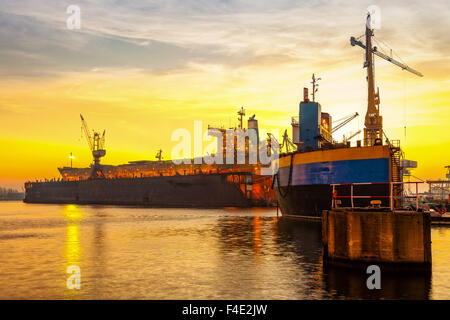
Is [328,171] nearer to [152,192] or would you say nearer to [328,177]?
[328,177]

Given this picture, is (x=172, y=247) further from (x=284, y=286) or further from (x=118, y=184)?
(x=118, y=184)

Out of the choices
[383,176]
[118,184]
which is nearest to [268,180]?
[118,184]

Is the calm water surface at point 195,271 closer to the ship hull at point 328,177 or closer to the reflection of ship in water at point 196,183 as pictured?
the ship hull at point 328,177

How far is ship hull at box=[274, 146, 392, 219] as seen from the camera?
4175 cm

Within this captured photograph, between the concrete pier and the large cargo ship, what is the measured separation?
11.1 metres

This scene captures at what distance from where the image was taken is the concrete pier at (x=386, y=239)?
67.1 ft

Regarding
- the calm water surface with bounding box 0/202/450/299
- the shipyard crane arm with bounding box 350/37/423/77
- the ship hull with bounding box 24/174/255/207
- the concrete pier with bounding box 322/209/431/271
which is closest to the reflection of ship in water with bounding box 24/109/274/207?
the ship hull with bounding box 24/174/255/207

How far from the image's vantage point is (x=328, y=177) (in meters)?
45.7

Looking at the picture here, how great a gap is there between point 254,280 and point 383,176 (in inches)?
1011

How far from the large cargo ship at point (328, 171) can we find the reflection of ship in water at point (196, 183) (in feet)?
177

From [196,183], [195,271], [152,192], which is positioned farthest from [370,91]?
[152,192]

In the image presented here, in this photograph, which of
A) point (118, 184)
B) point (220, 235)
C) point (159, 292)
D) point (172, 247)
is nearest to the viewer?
point (159, 292)
